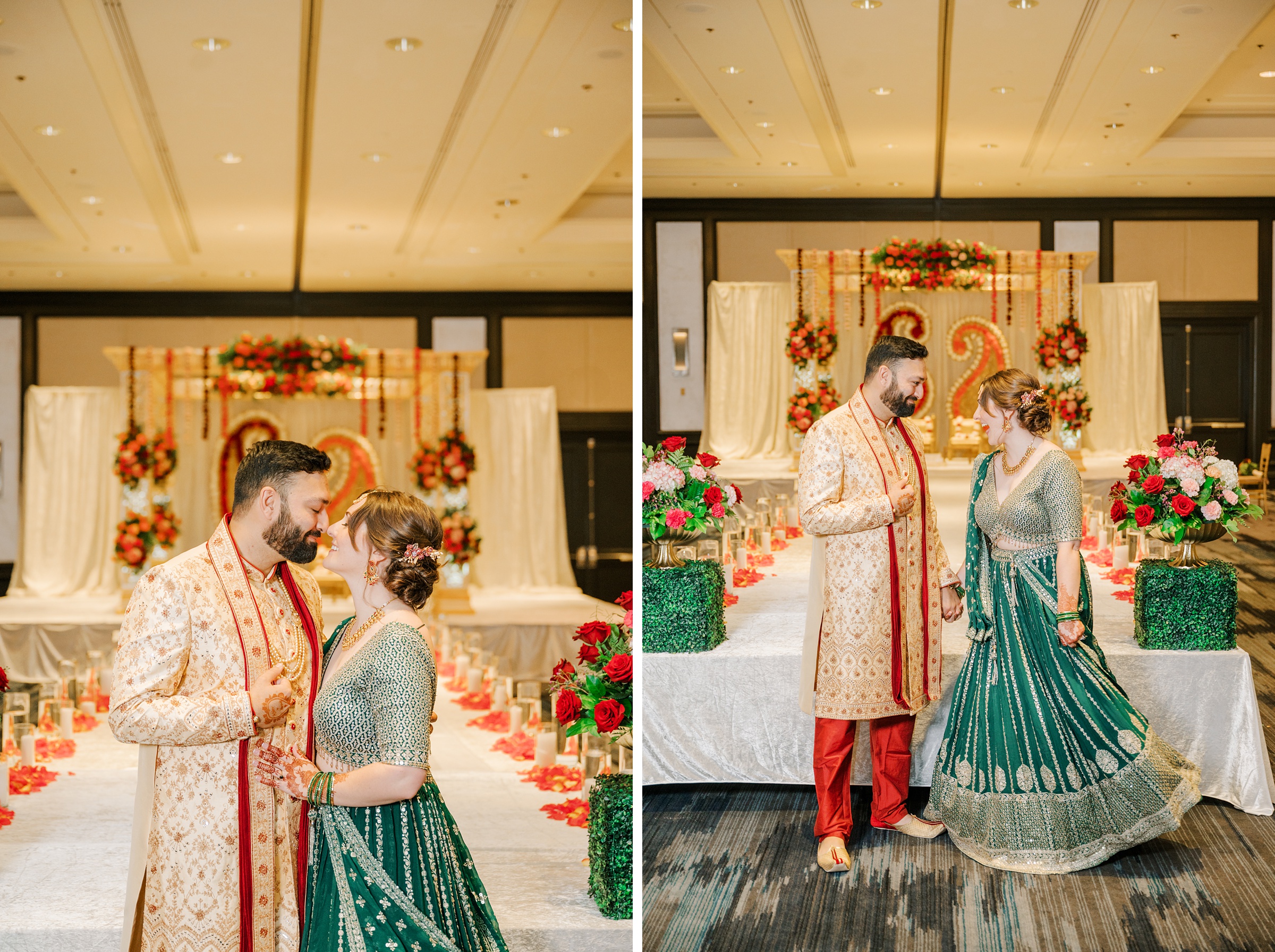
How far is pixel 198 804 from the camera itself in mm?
2350

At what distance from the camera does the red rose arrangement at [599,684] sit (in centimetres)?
295

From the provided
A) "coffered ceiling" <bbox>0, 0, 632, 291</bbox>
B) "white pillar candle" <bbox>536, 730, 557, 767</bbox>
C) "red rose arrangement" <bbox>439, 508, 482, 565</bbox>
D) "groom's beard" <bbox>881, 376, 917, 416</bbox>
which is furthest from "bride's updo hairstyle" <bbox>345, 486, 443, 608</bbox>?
"red rose arrangement" <bbox>439, 508, 482, 565</bbox>

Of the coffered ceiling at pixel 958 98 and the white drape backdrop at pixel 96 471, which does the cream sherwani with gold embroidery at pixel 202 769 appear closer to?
the coffered ceiling at pixel 958 98

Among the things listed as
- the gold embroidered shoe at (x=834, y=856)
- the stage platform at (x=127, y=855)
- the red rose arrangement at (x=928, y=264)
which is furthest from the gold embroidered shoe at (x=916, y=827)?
the red rose arrangement at (x=928, y=264)

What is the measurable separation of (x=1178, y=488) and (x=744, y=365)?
1292mm

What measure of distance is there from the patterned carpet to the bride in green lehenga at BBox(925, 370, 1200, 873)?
0.10m

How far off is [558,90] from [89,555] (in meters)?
6.76

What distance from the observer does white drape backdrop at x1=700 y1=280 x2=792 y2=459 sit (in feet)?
10.2

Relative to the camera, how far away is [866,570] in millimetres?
3289

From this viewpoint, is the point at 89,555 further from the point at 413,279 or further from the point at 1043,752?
the point at 1043,752

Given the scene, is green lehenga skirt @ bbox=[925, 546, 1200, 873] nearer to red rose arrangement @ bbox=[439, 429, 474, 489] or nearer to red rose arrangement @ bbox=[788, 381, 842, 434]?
red rose arrangement @ bbox=[788, 381, 842, 434]

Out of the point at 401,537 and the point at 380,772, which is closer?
the point at 380,772

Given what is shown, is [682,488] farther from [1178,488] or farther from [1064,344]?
[1178,488]

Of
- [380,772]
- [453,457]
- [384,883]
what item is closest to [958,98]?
[380,772]
